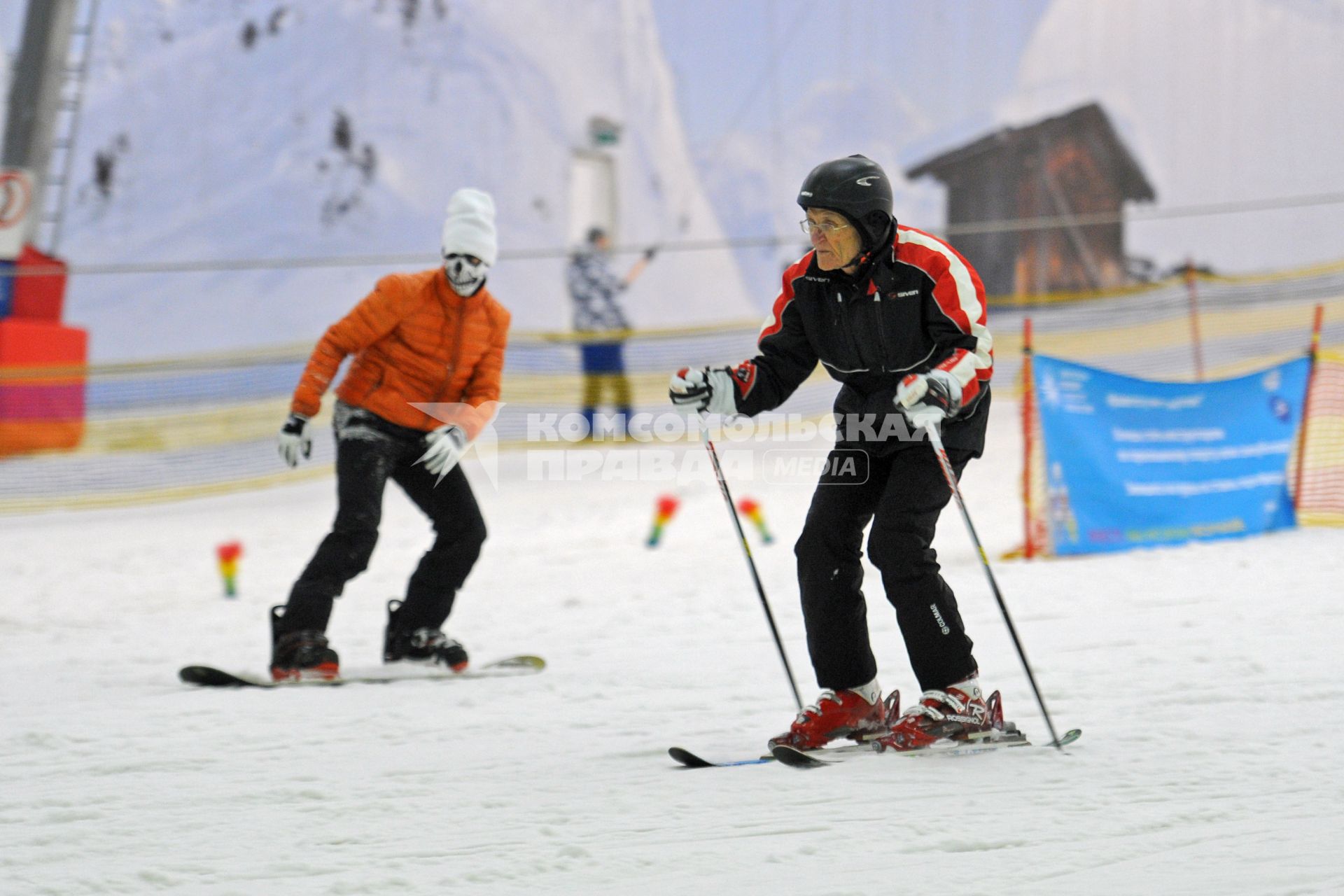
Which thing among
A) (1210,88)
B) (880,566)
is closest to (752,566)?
(880,566)

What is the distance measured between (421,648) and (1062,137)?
18.2 m

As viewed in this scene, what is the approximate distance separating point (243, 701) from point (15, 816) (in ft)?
4.42

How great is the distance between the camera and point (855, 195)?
3.10m

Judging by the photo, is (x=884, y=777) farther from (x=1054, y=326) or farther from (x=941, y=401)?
(x=1054, y=326)

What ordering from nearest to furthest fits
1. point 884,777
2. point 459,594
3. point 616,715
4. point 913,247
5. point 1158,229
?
1. point 884,777
2. point 913,247
3. point 616,715
4. point 459,594
5. point 1158,229

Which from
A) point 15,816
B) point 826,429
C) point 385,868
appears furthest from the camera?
point 826,429

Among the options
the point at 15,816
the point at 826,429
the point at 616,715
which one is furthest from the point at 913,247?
the point at 826,429

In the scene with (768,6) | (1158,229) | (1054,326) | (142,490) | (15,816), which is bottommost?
(15,816)

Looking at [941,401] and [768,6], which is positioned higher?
[768,6]

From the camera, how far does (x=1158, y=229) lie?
19562 millimetres

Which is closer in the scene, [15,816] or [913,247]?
[15,816]

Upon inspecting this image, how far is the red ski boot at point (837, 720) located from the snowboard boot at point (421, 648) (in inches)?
63.0

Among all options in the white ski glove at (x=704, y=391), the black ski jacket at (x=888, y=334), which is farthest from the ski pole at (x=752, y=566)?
the black ski jacket at (x=888, y=334)

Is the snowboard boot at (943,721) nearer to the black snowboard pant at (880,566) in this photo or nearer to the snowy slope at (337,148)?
the black snowboard pant at (880,566)
